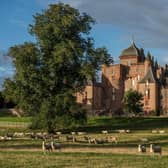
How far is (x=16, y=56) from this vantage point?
61.6 metres

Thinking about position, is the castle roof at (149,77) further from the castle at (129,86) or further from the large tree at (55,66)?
the large tree at (55,66)

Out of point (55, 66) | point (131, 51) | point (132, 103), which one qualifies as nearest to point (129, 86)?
point (131, 51)

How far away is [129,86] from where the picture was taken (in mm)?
150375

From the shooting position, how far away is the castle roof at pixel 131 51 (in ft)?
535

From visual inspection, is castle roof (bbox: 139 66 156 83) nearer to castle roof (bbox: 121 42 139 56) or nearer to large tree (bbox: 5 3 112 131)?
castle roof (bbox: 121 42 139 56)

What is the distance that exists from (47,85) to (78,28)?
8.66m

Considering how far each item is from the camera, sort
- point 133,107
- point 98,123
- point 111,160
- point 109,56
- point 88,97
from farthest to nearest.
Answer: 1. point 88,97
2. point 133,107
3. point 98,123
4. point 109,56
5. point 111,160

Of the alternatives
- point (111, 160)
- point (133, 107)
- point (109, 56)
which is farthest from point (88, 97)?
point (111, 160)

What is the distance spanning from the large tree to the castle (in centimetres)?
7413

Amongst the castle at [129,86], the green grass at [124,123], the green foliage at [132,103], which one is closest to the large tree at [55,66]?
the green grass at [124,123]

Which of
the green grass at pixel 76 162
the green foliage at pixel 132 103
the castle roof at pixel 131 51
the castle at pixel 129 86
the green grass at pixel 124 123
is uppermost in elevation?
the castle roof at pixel 131 51

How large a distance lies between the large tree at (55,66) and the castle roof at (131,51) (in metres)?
98.9

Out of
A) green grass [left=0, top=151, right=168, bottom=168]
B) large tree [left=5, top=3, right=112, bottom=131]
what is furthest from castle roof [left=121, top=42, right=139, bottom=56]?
green grass [left=0, top=151, right=168, bottom=168]

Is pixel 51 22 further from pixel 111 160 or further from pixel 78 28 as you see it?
pixel 111 160
